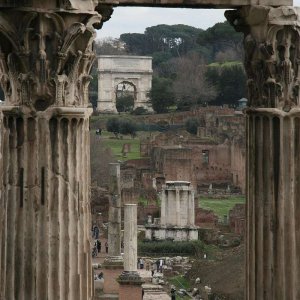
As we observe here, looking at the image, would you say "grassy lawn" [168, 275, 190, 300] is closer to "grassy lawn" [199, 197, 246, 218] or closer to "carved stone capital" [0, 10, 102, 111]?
"grassy lawn" [199, 197, 246, 218]

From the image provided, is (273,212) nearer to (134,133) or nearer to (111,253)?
(111,253)

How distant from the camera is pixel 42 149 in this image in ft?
15.9

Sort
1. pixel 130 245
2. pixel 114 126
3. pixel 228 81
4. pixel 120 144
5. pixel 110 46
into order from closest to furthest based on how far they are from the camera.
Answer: pixel 130 245 → pixel 120 144 → pixel 114 126 → pixel 228 81 → pixel 110 46

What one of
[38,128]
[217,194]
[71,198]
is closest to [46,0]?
[38,128]

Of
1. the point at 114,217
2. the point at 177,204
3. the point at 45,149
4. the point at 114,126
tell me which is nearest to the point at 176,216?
the point at 177,204

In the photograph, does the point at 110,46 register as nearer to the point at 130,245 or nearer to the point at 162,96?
the point at 162,96

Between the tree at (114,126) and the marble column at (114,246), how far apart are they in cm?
3588

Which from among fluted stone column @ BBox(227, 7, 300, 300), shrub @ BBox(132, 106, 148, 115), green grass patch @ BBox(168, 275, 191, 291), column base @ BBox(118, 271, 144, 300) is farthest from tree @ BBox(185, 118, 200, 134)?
fluted stone column @ BBox(227, 7, 300, 300)

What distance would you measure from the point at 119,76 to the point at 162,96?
10.8 m

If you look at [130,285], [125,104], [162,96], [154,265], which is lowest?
[154,265]

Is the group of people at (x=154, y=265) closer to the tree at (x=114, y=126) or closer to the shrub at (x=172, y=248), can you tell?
the shrub at (x=172, y=248)

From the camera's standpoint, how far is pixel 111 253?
29.0 m

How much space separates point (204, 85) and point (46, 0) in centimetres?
6832

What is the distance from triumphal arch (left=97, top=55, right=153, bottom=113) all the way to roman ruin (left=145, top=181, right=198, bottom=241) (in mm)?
39881
